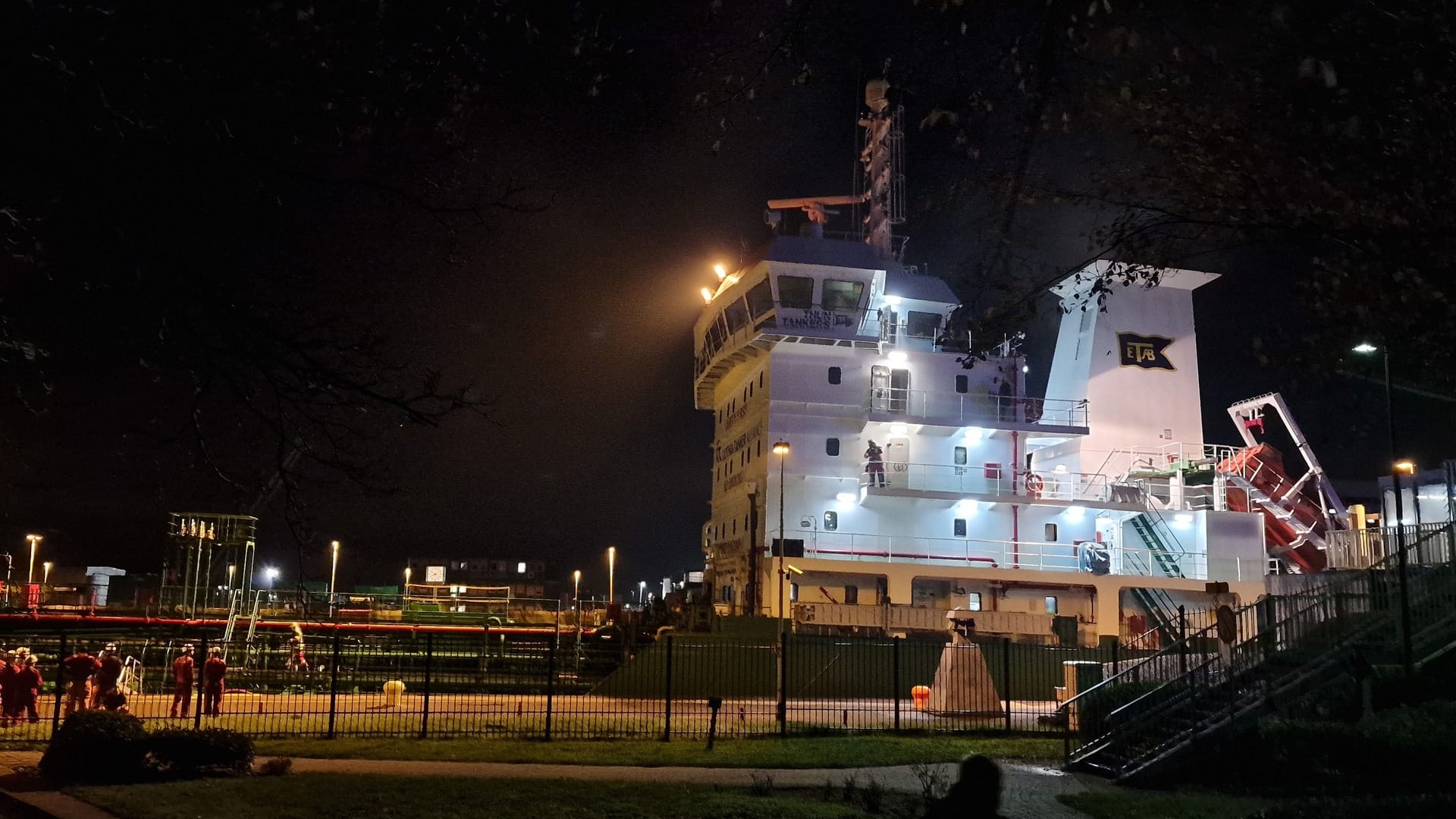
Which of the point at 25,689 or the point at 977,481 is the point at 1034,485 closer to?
the point at 977,481

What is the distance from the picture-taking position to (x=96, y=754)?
12.5m

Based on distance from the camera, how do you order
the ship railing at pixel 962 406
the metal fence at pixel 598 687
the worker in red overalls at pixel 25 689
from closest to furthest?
the worker in red overalls at pixel 25 689 < the metal fence at pixel 598 687 < the ship railing at pixel 962 406

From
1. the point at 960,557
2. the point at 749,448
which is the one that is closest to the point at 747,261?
the point at 749,448

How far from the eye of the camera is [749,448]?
37156 millimetres

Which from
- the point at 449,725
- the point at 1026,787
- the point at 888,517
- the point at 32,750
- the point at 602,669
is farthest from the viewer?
the point at 888,517

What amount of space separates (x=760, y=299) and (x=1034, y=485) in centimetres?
1073

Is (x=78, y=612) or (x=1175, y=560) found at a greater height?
(x=1175, y=560)

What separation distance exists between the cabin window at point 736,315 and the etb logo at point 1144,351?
14.5m

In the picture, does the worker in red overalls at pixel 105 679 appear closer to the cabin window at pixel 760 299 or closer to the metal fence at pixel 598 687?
the metal fence at pixel 598 687

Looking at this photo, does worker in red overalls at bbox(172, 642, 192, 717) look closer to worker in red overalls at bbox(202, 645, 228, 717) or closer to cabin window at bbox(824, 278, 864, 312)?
worker in red overalls at bbox(202, 645, 228, 717)

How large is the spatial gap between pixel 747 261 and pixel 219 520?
794 inches

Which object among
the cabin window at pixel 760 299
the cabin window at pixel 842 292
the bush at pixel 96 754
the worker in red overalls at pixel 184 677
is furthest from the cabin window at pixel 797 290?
the bush at pixel 96 754

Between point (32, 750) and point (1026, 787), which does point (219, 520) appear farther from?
point (1026, 787)

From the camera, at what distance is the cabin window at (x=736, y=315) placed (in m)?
37.3
